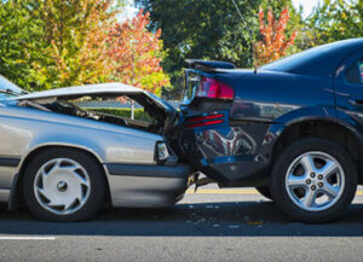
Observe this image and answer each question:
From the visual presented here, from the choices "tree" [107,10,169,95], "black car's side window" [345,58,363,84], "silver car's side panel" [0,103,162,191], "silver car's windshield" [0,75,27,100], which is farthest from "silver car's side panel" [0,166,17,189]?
"tree" [107,10,169,95]

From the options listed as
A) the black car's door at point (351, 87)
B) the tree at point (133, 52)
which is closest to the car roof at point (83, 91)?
the black car's door at point (351, 87)

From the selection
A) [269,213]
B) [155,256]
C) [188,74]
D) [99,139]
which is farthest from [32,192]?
[269,213]

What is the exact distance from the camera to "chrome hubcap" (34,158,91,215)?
185 inches

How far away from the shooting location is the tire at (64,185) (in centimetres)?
468

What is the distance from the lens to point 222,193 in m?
6.71

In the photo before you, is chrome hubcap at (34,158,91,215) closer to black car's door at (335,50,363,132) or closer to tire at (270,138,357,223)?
tire at (270,138,357,223)

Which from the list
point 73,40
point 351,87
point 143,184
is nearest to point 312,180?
point 351,87

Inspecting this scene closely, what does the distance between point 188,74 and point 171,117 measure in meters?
0.46

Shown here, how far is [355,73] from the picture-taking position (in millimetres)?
4883

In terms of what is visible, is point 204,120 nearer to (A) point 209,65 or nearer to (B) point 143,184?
(A) point 209,65

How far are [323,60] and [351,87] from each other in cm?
34

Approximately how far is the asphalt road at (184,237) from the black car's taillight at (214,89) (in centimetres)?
111

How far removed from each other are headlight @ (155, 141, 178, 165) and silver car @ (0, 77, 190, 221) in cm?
1

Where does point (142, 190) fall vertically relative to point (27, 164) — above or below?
below
